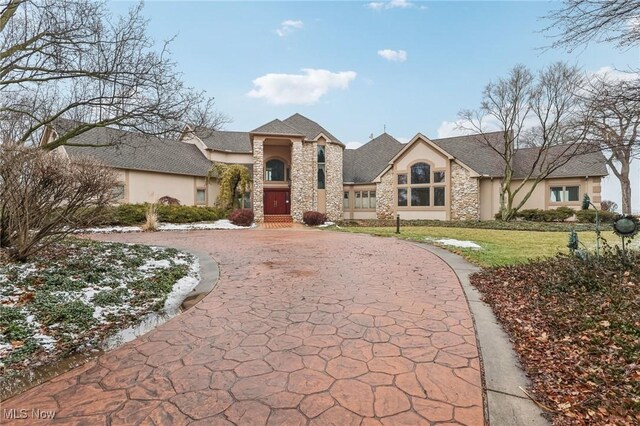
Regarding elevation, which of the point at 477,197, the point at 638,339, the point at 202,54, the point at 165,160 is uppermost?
the point at 202,54

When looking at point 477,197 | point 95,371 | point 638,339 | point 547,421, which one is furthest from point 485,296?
point 477,197

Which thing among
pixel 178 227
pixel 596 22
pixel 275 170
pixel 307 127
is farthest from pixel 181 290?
pixel 307 127

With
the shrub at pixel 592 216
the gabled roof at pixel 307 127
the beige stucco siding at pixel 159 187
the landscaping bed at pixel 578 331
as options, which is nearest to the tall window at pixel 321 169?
the gabled roof at pixel 307 127

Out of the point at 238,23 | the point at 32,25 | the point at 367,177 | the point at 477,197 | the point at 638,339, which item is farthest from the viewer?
the point at 367,177

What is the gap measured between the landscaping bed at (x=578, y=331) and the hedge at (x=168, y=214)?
56.2 ft

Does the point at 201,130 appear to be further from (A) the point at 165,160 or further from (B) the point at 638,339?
(A) the point at 165,160

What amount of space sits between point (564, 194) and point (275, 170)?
20.9 meters

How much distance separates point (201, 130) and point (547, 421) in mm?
10140

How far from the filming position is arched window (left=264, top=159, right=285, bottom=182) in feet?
80.4

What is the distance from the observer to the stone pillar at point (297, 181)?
22094 mm

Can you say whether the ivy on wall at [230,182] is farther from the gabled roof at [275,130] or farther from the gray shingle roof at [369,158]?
the gray shingle roof at [369,158]

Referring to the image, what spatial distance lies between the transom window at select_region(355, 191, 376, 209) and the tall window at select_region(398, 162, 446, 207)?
2.45 meters

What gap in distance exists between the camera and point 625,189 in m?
21.9

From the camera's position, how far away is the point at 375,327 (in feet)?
13.0
